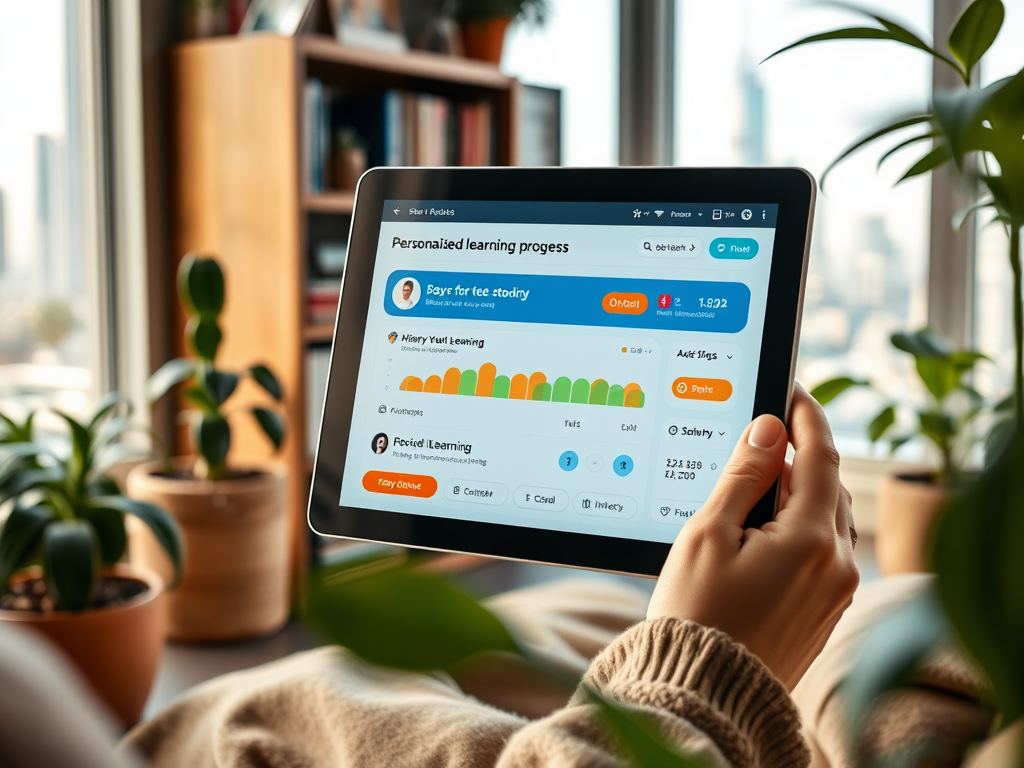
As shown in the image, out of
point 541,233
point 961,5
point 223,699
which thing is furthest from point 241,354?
point 961,5

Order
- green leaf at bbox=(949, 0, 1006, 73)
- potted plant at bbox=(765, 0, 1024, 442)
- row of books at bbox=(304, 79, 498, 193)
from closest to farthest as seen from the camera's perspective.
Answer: potted plant at bbox=(765, 0, 1024, 442), green leaf at bbox=(949, 0, 1006, 73), row of books at bbox=(304, 79, 498, 193)

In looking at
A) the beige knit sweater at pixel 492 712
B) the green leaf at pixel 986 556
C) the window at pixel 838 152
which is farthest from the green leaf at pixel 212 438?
the green leaf at pixel 986 556

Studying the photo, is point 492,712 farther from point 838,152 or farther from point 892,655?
point 838,152

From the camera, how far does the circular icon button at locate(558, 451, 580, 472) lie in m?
0.80

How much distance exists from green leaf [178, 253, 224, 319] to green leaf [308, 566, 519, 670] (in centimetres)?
223

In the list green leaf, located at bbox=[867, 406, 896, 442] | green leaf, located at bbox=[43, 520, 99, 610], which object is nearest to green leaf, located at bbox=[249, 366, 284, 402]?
green leaf, located at bbox=[43, 520, 99, 610]

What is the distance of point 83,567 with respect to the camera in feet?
5.70

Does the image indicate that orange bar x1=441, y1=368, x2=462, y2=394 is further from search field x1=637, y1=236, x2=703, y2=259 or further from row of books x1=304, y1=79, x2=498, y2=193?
row of books x1=304, y1=79, x2=498, y2=193

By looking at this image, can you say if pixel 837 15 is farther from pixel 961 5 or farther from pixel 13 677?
pixel 13 677

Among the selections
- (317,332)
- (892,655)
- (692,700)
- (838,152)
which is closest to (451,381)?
(692,700)

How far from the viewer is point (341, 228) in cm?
315

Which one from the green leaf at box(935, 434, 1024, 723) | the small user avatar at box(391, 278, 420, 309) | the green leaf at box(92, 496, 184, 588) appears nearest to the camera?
the green leaf at box(935, 434, 1024, 723)

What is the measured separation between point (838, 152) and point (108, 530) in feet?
9.34

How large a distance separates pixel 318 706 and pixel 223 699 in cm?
17
